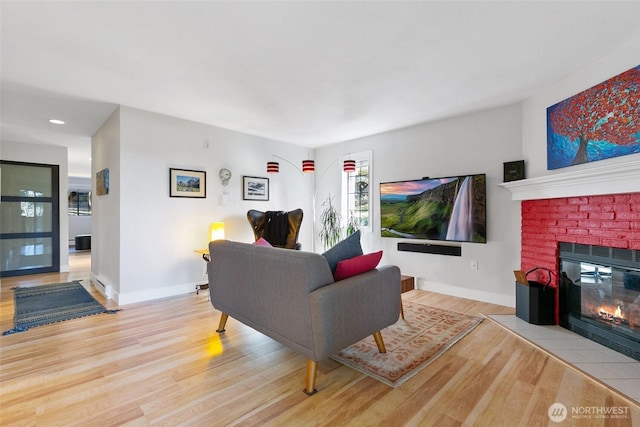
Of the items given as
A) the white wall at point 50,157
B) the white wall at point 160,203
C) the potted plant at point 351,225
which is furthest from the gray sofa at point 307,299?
the white wall at point 50,157

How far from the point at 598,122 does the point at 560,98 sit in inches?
19.8

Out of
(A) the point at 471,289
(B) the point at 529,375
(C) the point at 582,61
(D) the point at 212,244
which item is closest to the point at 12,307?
(D) the point at 212,244

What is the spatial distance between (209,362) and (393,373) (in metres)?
1.35

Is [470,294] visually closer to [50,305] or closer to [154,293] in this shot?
[154,293]

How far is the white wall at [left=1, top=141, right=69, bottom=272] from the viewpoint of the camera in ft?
17.3

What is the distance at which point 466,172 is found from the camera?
3.87 meters

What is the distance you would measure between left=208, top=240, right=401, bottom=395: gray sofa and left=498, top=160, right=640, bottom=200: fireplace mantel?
1.82 metres

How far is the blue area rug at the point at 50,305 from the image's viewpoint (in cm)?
304

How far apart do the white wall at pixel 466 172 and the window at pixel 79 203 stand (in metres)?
10.6

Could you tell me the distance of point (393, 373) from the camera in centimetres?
201

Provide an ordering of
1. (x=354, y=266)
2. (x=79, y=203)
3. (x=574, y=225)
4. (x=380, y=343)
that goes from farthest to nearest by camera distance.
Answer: (x=79, y=203), (x=574, y=225), (x=380, y=343), (x=354, y=266)

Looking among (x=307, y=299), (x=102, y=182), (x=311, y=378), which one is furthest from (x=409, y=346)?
(x=102, y=182)

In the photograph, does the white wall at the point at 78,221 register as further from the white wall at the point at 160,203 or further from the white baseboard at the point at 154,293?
the white baseboard at the point at 154,293

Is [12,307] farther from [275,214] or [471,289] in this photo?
[471,289]
